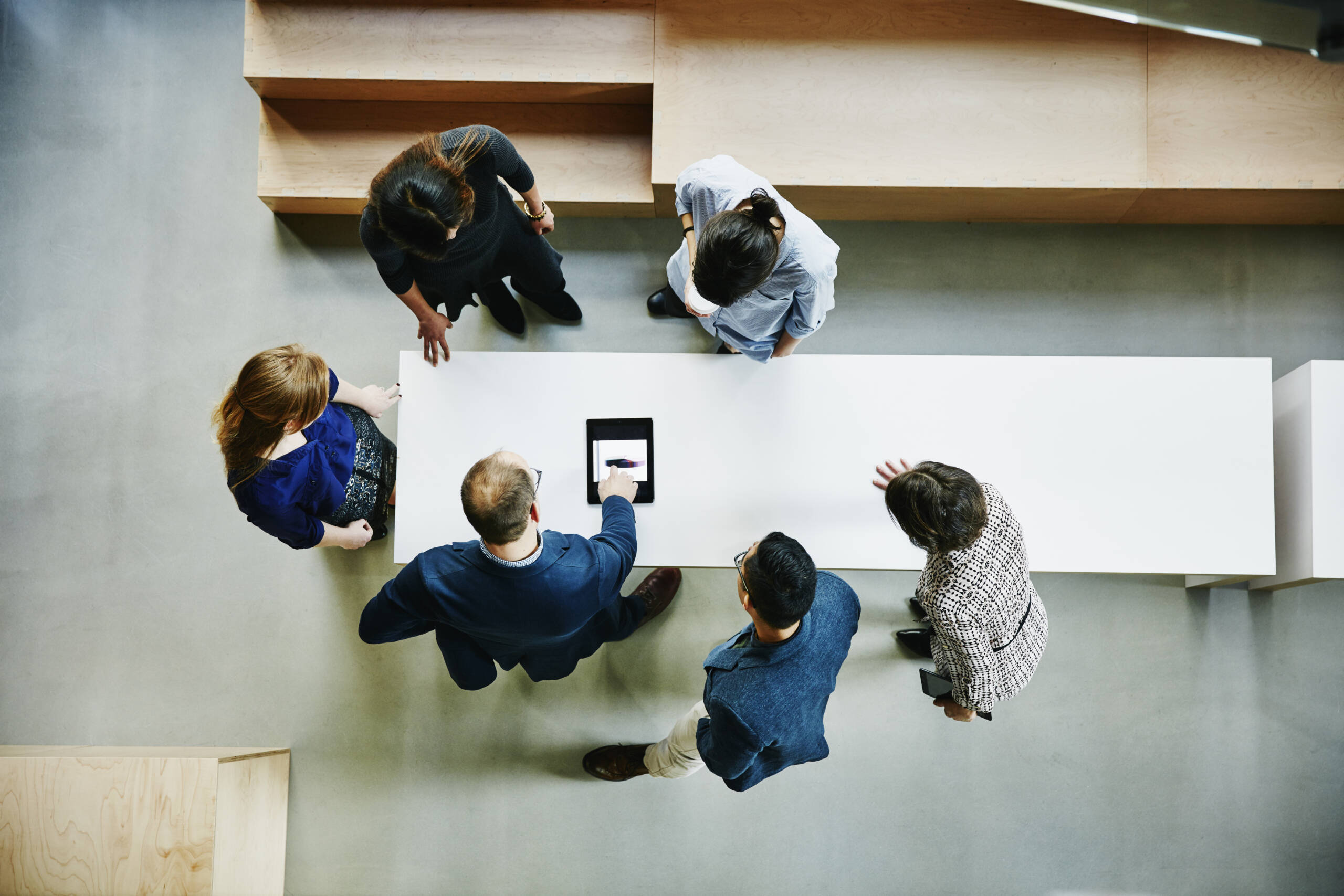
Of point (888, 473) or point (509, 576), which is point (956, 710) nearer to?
point (888, 473)

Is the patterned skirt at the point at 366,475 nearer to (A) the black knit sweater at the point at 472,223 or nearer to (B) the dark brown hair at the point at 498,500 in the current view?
(A) the black knit sweater at the point at 472,223

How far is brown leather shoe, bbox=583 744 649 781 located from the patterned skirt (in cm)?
113

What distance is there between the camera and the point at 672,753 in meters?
2.24

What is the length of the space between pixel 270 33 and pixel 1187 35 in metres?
3.11

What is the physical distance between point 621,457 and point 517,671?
3.68ft

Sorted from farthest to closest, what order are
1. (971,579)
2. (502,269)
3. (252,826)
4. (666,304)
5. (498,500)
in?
(666,304), (252,826), (502,269), (971,579), (498,500)

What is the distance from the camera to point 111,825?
208 centimetres

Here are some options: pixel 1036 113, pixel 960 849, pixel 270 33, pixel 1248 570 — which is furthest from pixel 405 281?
pixel 960 849

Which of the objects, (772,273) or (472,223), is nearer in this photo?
(772,273)

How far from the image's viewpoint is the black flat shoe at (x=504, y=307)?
2.45 meters

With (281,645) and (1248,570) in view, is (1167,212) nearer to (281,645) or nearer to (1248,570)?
(1248,570)

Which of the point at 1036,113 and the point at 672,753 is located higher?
the point at 1036,113

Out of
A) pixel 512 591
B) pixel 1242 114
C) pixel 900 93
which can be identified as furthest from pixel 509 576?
pixel 1242 114

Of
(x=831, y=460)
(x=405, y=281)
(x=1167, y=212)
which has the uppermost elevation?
(x=1167, y=212)
